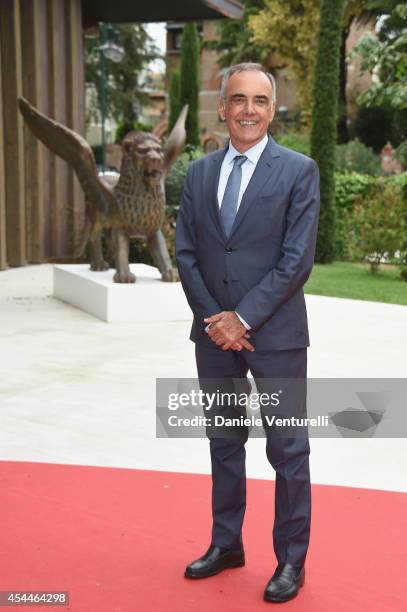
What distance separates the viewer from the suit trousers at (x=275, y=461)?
9.25 feet

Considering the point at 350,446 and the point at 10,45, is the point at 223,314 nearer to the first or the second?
the point at 350,446

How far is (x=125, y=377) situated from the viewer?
6.28 meters

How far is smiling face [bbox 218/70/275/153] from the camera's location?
2779 mm

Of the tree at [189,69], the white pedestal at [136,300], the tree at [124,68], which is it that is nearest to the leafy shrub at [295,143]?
the tree at [189,69]

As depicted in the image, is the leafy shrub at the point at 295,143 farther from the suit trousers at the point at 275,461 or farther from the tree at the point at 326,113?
the suit trousers at the point at 275,461

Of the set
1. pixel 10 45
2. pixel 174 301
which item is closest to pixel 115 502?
pixel 174 301

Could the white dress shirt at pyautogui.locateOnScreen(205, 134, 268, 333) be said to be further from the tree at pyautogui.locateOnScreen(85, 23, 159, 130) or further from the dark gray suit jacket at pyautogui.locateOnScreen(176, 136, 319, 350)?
the tree at pyautogui.locateOnScreen(85, 23, 159, 130)

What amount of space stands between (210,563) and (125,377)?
11.0 feet

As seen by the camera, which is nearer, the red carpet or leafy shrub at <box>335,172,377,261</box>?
the red carpet

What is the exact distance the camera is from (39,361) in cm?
680

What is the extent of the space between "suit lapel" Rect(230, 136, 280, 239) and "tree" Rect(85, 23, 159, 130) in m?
31.1

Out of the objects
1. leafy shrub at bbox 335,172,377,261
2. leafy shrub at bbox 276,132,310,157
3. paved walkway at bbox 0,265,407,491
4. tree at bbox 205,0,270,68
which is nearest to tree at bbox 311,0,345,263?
leafy shrub at bbox 335,172,377,261

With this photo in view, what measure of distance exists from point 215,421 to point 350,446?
77.3 inches

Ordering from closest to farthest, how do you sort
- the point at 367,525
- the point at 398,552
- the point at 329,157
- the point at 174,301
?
the point at 398,552 → the point at 367,525 → the point at 174,301 → the point at 329,157
